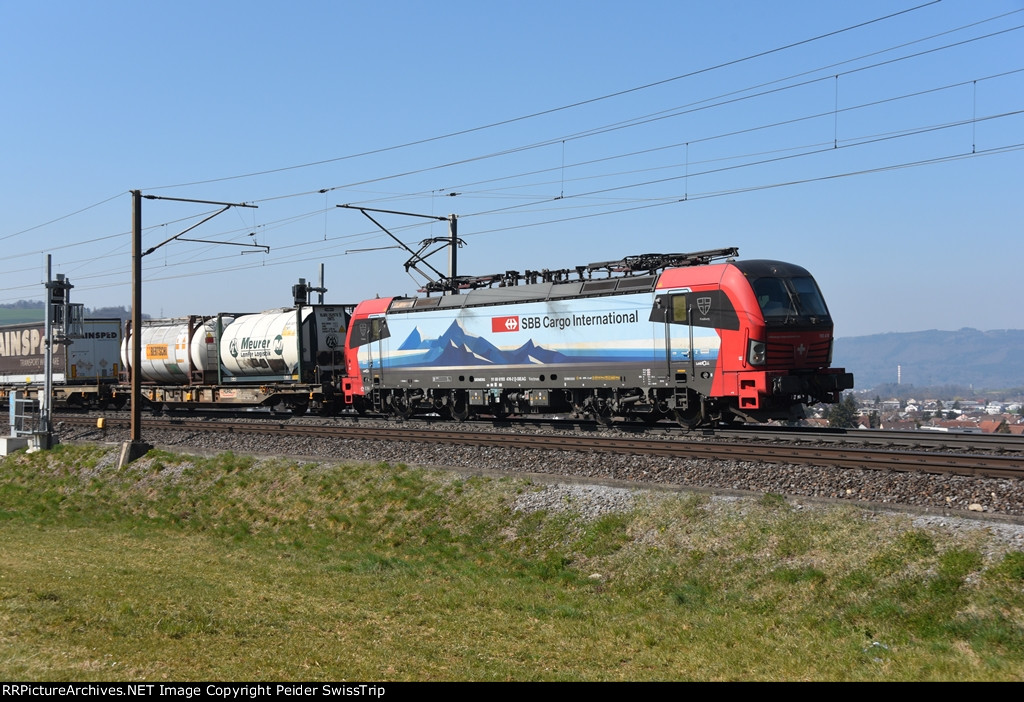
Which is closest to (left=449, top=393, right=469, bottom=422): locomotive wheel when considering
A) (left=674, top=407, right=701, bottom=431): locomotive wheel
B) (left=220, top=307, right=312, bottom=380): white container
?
(left=220, top=307, right=312, bottom=380): white container

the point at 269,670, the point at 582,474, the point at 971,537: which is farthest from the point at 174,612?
the point at 971,537

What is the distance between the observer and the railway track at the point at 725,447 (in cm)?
1445

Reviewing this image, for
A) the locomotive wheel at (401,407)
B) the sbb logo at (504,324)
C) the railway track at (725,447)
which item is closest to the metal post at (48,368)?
the railway track at (725,447)

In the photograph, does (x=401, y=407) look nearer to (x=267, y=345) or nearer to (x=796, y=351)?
(x=267, y=345)

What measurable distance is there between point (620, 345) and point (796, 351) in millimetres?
4335

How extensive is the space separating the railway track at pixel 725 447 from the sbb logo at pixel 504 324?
3305mm

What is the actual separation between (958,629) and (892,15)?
41.0 feet

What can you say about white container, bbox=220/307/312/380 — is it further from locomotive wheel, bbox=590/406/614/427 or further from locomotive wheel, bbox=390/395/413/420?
locomotive wheel, bbox=590/406/614/427

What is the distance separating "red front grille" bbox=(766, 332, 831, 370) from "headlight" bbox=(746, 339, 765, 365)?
15 cm

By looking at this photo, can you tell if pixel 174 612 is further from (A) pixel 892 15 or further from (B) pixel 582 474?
(A) pixel 892 15

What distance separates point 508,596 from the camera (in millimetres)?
12219

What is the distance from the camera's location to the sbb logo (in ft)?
83.0

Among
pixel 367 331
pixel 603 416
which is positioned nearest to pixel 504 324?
pixel 603 416

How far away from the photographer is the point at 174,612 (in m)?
10.9
